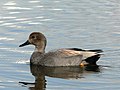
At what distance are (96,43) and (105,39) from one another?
1.73ft

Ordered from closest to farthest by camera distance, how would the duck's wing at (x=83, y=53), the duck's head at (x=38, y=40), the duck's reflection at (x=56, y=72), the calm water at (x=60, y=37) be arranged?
1. the calm water at (x=60, y=37)
2. the duck's reflection at (x=56, y=72)
3. the duck's wing at (x=83, y=53)
4. the duck's head at (x=38, y=40)

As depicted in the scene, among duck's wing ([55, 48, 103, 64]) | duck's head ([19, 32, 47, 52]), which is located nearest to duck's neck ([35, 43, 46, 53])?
duck's head ([19, 32, 47, 52])

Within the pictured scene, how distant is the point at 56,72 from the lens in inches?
634

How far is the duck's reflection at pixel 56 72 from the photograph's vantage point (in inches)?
597

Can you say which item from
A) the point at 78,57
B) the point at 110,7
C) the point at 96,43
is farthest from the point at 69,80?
the point at 110,7

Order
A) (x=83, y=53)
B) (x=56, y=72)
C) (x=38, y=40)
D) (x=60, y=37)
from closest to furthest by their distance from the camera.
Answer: (x=56, y=72), (x=83, y=53), (x=38, y=40), (x=60, y=37)

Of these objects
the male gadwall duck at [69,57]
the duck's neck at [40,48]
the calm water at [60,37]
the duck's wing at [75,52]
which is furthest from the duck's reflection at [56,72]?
the duck's neck at [40,48]

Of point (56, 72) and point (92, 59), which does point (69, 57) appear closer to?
point (92, 59)

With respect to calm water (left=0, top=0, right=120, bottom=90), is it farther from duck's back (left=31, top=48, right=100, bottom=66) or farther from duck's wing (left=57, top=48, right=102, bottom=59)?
duck's wing (left=57, top=48, right=102, bottom=59)

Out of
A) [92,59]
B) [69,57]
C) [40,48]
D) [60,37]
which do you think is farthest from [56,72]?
[60,37]

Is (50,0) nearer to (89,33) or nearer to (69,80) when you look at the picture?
(89,33)

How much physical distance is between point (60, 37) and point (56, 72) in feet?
9.54

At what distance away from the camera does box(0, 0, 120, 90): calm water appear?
14.8 m

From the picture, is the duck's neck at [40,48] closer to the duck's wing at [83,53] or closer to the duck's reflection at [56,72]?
the duck's reflection at [56,72]
